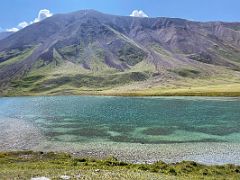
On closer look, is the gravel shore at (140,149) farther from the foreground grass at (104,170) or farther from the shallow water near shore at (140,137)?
the foreground grass at (104,170)

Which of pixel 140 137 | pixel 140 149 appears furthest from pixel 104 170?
pixel 140 137

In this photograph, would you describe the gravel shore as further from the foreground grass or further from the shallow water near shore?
the foreground grass

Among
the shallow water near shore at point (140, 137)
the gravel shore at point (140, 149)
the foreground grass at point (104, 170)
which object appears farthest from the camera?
the shallow water near shore at point (140, 137)

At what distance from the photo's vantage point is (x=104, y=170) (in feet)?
128

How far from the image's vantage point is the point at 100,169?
39.8 meters

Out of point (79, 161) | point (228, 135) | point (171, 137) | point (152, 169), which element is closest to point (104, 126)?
point (171, 137)

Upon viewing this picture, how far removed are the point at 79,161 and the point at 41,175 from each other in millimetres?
11573

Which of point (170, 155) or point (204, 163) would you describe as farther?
point (170, 155)

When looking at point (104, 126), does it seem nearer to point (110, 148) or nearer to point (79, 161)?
point (110, 148)

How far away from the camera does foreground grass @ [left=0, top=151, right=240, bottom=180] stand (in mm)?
35528

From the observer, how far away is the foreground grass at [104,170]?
3553 cm

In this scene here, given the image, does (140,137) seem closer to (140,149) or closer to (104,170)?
(140,149)

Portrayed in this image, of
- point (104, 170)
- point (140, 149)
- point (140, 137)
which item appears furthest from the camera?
point (140, 137)

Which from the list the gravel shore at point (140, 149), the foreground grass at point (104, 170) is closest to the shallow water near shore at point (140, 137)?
the gravel shore at point (140, 149)
